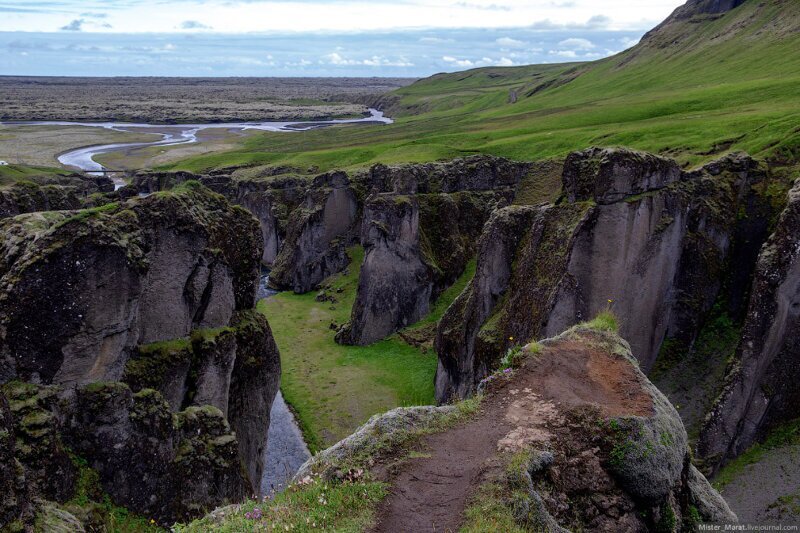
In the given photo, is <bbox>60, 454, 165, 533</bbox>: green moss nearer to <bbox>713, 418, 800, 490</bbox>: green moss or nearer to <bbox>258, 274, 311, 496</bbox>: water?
<bbox>258, 274, 311, 496</bbox>: water

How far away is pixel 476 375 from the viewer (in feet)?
112

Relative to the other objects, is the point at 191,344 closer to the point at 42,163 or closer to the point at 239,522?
the point at 239,522

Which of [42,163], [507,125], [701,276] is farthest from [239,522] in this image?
[42,163]

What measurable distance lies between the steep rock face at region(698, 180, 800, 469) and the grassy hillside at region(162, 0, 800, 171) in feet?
44.1

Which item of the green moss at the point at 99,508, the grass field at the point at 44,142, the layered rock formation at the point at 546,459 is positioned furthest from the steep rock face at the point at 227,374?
the grass field at the point at 44,142

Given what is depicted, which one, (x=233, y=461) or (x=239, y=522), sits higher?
(x=239, y=522)

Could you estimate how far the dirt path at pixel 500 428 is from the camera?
39.2 ft

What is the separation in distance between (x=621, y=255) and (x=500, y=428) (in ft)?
61.4

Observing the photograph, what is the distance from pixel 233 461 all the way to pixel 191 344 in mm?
5527

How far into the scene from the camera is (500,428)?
14375 mm

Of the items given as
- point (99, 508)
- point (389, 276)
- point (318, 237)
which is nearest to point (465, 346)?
point (389, 276)

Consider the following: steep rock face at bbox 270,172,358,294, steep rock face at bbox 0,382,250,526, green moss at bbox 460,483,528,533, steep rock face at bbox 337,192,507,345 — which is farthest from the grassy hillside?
steep rock face at bbox 0,382,250,526

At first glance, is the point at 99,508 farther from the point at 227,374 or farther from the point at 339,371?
the point at 339,371

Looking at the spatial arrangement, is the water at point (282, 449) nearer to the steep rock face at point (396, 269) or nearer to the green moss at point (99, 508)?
the steep rock face at point (396, 269)
